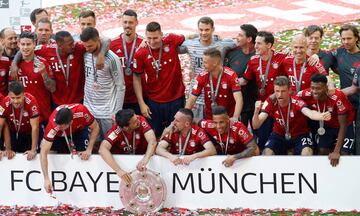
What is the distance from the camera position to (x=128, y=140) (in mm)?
12555

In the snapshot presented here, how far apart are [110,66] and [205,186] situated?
181 cm

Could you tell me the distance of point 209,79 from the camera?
1291 centimetres

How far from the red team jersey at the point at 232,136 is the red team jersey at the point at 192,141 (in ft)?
0.51

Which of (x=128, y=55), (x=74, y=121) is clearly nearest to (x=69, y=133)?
(x=74, y=121)

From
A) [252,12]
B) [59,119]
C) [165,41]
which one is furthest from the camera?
[252,12]

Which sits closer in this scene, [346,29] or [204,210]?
[204,210]

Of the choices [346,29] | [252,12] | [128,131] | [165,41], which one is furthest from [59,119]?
[252,12]

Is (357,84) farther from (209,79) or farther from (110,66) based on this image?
(110,66)

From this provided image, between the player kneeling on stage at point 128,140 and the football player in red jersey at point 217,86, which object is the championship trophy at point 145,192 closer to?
the player kneeling on stage at point 128,140

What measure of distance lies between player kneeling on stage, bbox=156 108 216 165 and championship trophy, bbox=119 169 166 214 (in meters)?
0.31

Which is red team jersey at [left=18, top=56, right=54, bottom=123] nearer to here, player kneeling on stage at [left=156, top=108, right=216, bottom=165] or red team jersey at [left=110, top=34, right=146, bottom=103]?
red team jersey at [left=110, top=34, right=146, bottom=103]

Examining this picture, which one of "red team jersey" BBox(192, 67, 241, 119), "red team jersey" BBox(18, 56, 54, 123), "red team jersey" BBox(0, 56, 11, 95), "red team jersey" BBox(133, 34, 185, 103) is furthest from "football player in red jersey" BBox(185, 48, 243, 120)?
"red team jersey" BBox(0, 56, 11, 95)

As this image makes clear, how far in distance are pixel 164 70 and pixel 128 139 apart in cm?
117

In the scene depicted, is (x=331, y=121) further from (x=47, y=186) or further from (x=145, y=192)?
(x=47, y=186)
